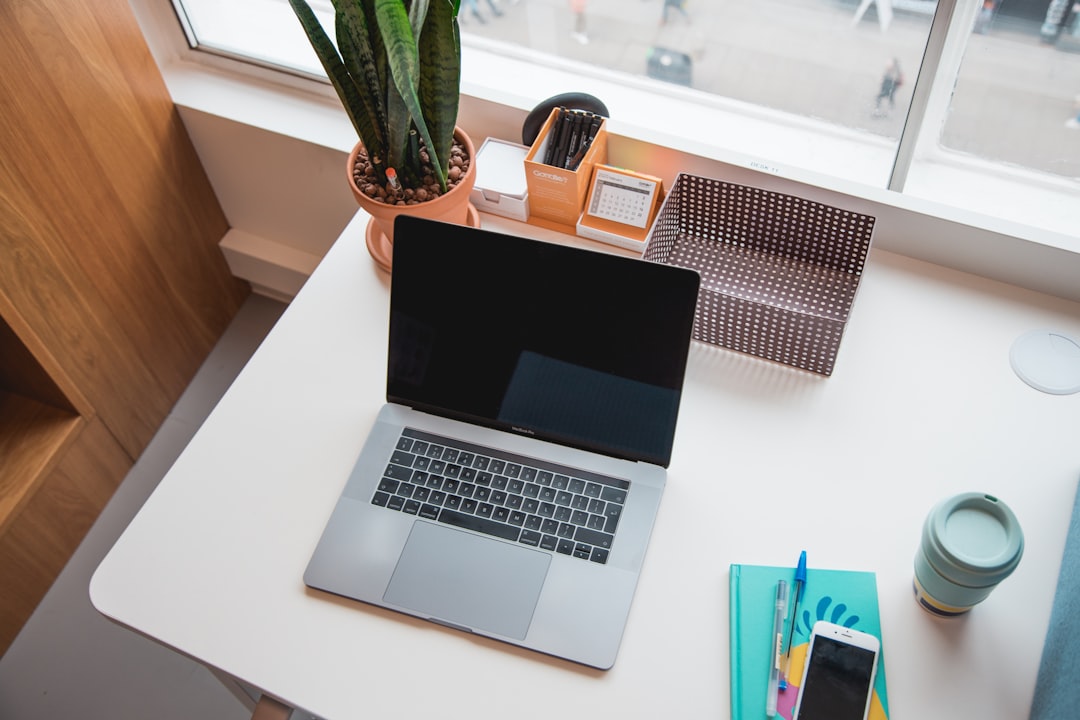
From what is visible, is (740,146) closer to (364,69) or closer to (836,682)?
(364,69)

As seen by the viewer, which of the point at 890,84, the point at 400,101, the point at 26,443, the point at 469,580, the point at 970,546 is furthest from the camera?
the point at 26,443

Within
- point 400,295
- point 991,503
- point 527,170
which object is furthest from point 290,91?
point 991,503

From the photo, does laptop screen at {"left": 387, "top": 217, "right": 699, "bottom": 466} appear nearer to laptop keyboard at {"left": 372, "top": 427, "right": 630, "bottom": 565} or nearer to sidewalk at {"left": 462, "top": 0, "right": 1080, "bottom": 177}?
laptop keyboard at {"left": 372, "top": 427, "right": 630, "bottom": 565}

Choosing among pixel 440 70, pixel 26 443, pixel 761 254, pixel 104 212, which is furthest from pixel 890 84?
pixel 26 443

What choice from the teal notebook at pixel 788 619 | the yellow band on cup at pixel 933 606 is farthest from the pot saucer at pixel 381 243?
the yellow band on cup at pixel 933 606

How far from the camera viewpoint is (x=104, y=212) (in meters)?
1.38

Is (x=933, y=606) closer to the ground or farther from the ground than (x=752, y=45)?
closer to the ground

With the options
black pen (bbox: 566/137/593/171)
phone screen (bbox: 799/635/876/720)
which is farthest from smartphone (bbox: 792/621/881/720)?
black pen (bbox: 566/137/593/171)

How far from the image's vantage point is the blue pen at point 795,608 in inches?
32.8

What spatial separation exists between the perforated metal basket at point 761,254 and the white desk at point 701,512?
0.11ft

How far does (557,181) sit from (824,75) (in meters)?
0.51

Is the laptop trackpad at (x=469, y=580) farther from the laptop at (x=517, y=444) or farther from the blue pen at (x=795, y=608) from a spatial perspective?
the blue pen at (x=795, y=608)

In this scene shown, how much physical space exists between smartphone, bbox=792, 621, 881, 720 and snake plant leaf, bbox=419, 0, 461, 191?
→ 0.72 m

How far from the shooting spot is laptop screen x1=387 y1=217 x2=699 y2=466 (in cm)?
89
